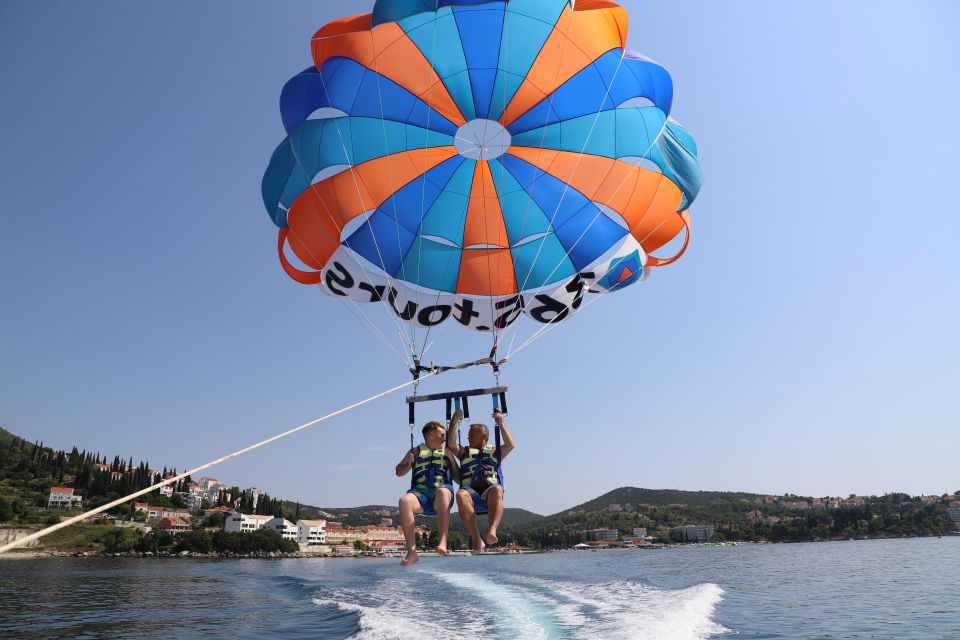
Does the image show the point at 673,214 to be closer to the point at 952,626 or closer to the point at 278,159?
the point at 278,159

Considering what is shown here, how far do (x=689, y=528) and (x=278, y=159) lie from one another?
128m

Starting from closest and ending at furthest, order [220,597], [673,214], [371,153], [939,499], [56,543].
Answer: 1. [371,153]
2. [673,214]
3. [220,597]
4. [56,543]
5. [939,499]

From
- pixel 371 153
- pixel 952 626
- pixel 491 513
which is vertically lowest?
pixel 952 626

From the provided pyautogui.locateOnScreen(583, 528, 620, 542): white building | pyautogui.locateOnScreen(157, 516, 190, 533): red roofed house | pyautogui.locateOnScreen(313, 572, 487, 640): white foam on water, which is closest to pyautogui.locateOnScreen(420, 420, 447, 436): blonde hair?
pyautogui.locateOnScreen(313, 572, 487, 640): white foam on water

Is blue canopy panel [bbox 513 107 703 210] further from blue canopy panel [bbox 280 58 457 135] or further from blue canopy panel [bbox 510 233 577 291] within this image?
blue canopy panel [bbox 510 233 577 291]

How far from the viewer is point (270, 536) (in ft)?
244

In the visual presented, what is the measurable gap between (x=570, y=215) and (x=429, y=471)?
5.32 metres

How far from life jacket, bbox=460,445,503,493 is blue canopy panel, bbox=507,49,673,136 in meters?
5.17

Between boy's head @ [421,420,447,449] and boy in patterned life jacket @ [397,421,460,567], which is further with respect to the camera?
boy's head @ [421,420,447,449]

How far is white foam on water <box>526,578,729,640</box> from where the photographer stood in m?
12.3

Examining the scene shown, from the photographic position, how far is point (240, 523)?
80750mm

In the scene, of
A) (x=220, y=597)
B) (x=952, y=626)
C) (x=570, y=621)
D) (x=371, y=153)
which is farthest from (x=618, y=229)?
(x=220, y=597)

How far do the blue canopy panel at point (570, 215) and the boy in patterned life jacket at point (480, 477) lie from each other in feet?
14.2

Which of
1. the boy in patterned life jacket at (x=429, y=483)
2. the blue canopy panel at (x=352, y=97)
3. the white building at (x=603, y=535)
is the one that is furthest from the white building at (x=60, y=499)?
the white building at (x=603, y=535)
